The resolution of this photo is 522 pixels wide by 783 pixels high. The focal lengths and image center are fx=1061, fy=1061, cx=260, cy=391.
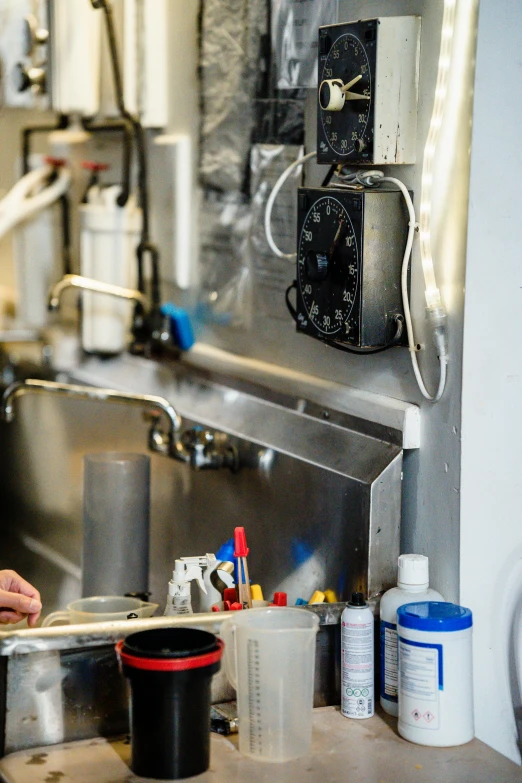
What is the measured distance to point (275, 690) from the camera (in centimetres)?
127

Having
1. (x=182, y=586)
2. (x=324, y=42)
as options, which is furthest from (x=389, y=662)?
(x=324, y=42)

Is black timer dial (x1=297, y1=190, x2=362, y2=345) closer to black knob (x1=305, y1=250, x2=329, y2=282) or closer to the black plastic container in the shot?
black knob (x1=305, y1=250, x2=329, y2=282)

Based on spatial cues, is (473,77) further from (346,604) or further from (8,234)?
(8,234)

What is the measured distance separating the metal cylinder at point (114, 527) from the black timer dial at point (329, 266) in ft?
1.56

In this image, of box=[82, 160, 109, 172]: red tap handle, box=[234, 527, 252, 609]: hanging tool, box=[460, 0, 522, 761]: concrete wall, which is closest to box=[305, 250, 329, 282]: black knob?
box=[460, 0, 522, 761]: concrete wall

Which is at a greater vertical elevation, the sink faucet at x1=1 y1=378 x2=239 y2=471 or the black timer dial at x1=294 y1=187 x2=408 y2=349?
the black timer dial at x1=294 y1=187 x2=408 y2=349

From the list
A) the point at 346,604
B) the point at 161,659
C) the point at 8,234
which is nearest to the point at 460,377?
the point at 346,604

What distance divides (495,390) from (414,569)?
0.26 meters

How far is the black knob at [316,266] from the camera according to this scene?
1568 mm

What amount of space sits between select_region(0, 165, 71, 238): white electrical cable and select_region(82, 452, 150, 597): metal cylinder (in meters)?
0.94

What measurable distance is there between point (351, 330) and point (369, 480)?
8.5 inches

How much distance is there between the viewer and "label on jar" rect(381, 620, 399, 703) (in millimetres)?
1399

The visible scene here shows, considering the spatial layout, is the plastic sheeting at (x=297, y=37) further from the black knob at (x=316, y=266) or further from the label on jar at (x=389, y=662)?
the label on jar at (x=389, y=662)

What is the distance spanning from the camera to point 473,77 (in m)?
1.35
